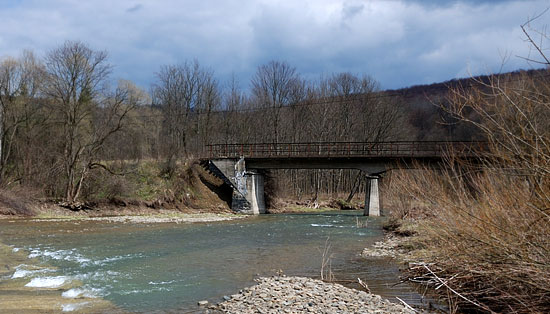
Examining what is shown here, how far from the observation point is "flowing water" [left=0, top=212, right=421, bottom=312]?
1248 centimetres

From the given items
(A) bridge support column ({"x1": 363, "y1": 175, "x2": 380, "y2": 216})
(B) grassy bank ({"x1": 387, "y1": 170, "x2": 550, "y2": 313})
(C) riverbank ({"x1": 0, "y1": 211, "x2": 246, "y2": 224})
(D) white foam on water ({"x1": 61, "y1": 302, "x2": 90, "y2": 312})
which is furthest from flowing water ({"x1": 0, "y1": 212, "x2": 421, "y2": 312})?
(A) bridge support column ({"x1": 363, "y1": 175, "x2": 380, "y2": 216})

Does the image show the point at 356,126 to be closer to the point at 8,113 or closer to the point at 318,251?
the point at 8,113

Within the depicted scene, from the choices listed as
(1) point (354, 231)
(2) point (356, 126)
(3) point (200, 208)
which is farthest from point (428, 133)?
(1) point (354, 231)

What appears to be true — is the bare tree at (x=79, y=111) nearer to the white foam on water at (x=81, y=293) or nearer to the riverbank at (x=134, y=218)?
the riverbank at (x=134, y=218)

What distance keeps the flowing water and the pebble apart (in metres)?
0.88

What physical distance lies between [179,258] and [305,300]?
28.8ft

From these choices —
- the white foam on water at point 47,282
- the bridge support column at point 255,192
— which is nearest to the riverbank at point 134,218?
the bridge support column at point 255,192

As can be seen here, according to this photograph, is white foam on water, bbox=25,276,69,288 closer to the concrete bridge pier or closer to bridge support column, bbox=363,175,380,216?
the concrete bridge pier

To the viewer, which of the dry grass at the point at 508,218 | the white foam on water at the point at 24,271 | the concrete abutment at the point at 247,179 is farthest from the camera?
the concrete abutment at the point at 247,179

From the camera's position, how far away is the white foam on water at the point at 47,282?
13.0 metres

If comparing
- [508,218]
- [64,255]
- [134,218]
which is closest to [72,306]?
[64,255]

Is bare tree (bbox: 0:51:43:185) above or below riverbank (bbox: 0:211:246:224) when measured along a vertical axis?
above

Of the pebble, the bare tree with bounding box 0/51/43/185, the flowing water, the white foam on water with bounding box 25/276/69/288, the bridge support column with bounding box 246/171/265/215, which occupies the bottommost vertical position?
the flowing water

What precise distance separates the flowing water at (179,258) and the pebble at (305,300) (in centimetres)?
88
